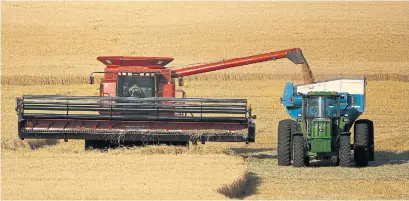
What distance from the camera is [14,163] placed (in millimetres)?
16062

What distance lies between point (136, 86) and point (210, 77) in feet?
33.1

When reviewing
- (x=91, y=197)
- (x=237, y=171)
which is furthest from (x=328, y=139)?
(x=91, y=197)

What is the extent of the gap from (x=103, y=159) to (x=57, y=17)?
87.0 feet

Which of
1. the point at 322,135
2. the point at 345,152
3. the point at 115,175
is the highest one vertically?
the point at 322,135

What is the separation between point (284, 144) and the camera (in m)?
19.2

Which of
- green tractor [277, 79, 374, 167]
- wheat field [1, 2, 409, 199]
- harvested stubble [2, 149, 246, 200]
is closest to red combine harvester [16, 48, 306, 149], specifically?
wheat field [1, 2, 409, 199]

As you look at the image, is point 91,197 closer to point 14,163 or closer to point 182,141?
point 14,163

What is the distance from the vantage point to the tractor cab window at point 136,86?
2195 centimetres

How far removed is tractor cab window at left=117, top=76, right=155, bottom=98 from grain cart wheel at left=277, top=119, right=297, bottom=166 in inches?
141

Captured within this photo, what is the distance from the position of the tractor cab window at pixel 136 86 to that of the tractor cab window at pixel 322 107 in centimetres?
384

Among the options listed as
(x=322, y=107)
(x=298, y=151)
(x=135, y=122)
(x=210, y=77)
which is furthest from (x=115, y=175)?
(x=210, y=77)

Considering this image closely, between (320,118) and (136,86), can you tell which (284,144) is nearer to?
(320,118)

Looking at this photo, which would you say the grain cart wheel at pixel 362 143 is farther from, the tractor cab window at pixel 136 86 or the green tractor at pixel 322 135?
the tractor cab window at pixel 136 86

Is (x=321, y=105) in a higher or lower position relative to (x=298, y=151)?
higher
